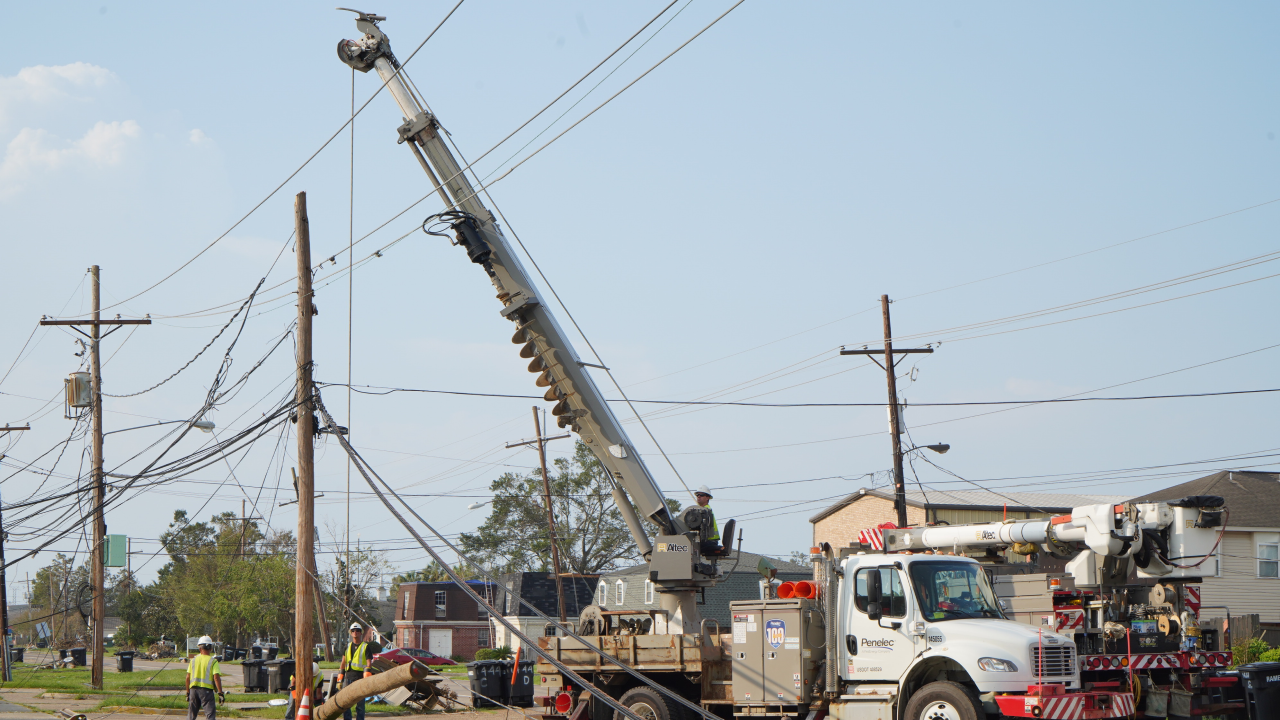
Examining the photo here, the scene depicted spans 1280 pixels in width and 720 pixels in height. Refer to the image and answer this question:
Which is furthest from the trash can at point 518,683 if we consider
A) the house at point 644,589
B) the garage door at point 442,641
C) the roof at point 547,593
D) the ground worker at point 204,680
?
the garage door at point 442,641

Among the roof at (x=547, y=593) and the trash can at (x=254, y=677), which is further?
the roof at (x=547, y=593)

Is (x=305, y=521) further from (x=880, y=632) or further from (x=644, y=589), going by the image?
(x=644, y=589)

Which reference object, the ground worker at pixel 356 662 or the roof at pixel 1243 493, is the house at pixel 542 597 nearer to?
the roof at pixel 1243 493

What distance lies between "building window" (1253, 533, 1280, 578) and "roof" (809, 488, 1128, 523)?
7855mm

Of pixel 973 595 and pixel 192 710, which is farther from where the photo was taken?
pixel 192 710

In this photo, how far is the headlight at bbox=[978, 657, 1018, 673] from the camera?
10.9 meters

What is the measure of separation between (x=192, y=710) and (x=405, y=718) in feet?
18.9

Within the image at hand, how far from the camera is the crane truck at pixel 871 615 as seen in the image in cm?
1135

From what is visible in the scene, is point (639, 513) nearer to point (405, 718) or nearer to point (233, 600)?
point (405, 718)

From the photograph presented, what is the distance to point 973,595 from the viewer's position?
12172 millimetres

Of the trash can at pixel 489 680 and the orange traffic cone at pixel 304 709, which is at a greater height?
the orange traffic cone at pixel 304 709

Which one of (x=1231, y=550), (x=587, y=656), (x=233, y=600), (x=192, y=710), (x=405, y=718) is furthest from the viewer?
(x=233, y=600)

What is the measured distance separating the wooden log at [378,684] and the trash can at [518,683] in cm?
692

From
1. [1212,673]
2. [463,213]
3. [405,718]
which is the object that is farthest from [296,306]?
[1212,673]
